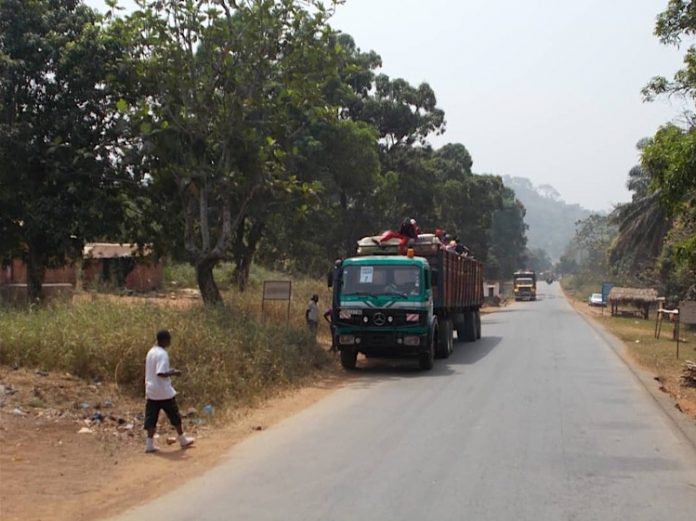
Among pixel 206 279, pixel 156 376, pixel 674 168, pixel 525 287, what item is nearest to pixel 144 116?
pixel 206 279

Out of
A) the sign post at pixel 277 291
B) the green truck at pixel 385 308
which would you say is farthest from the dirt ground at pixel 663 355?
the sign post at pixel 277 291

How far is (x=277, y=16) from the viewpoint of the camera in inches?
746

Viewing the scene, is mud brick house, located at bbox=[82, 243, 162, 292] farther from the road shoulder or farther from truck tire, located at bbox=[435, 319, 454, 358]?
the road shoulder

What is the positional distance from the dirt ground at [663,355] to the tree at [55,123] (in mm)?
13455

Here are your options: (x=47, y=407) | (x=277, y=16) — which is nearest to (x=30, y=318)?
(x=47, y=407)

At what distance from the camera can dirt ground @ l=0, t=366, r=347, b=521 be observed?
705 centimetres

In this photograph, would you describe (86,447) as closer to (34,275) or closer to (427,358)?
(427,358)

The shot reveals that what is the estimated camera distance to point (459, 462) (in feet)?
27.5

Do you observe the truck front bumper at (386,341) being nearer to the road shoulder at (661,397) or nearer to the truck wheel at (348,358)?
the truck wheel at (348,358)

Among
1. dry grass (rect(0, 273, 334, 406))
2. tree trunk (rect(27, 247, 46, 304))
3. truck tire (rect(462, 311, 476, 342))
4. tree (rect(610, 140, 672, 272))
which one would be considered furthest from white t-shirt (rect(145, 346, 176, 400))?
tree (rect(610, 140, 672, 272))

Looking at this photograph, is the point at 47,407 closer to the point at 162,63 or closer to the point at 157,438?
the point at 157,438

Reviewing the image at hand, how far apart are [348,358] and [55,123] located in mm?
9016

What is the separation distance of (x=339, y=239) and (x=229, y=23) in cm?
1855

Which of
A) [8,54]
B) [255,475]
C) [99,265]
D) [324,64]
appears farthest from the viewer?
[99,265]
